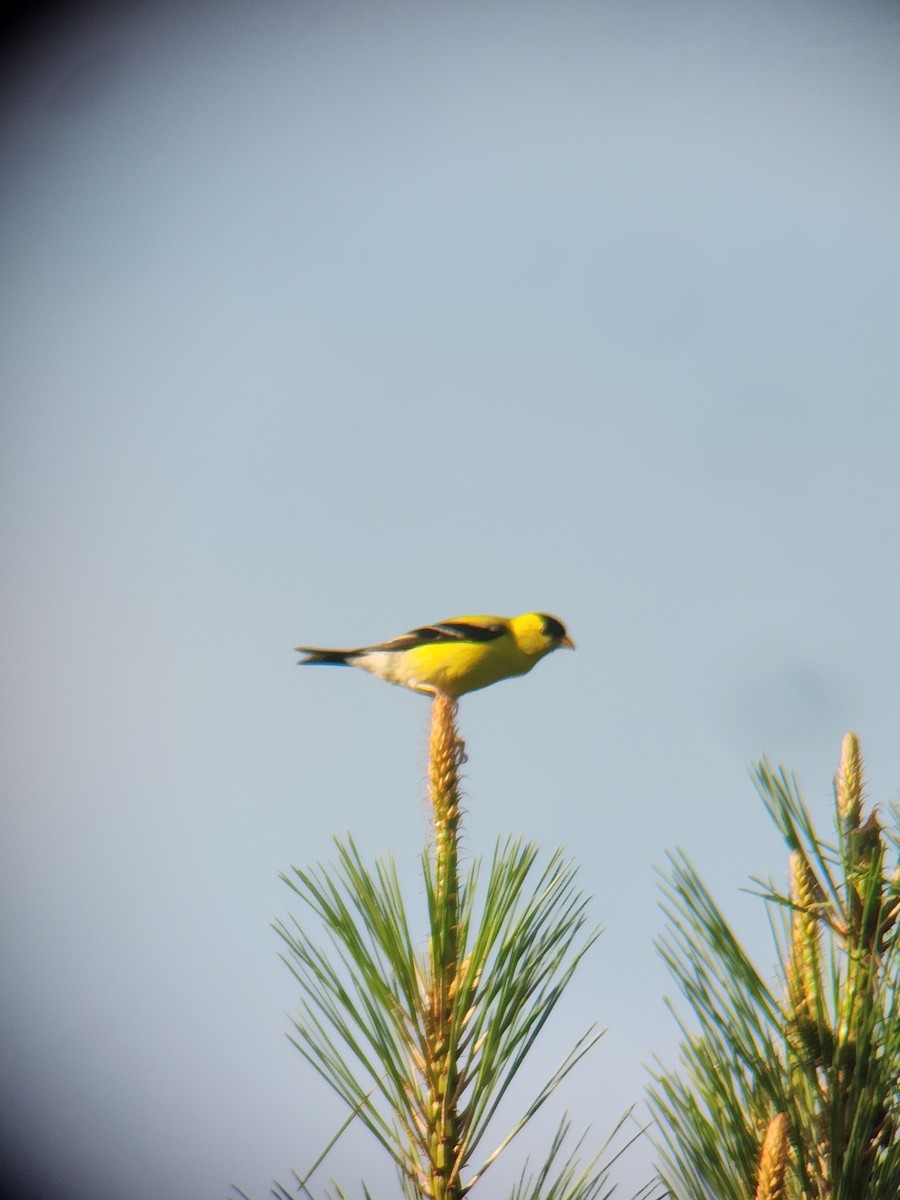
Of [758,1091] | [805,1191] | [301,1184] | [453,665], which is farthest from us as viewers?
[453,665]

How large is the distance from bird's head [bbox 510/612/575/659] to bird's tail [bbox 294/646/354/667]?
121 cm

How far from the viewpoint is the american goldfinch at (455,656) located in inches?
259

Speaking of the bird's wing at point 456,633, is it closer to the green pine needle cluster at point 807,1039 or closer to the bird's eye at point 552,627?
the bird's eye at point 552,627

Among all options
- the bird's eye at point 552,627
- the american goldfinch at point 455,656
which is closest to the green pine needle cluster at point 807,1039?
the american goldfinch at point 455,656

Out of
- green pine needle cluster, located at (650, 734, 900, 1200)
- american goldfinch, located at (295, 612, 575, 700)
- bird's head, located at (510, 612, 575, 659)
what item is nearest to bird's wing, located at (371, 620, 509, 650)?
american goldfinch, located at (295, 612, 575, 700)

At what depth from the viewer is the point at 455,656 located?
21.6 feet

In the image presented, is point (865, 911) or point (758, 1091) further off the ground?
point (865, 911)

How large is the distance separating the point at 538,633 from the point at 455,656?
1224 mm

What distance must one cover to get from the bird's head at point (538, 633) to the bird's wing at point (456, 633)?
0.56m

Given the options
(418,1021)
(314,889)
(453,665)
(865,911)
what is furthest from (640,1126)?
(453,665)

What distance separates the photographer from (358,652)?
7.63m

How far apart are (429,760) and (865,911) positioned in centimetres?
86

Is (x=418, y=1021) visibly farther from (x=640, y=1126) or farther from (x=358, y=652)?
(x=358, y=652)

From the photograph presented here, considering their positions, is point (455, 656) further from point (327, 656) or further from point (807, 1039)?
point (807, 1039)
